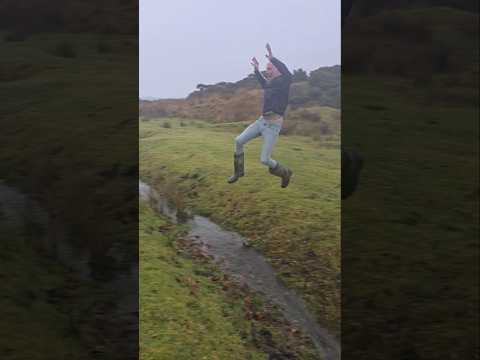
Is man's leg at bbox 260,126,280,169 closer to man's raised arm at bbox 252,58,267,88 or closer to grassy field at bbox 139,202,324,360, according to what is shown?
man's raised arm at bbox 252,58,267,88

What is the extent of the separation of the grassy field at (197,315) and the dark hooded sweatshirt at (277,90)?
1.83 metres

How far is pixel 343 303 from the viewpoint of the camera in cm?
589

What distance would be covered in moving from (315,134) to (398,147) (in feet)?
3.26

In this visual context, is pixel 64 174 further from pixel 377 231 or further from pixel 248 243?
pixel 377 231

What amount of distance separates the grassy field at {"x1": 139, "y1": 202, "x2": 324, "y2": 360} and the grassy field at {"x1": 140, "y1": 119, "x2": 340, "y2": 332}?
452 millimetres

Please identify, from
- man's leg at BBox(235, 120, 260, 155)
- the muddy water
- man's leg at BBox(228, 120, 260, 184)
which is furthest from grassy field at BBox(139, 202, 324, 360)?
man's leg at BBox(235, 120, 260, 155)

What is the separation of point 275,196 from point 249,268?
2.83 feet

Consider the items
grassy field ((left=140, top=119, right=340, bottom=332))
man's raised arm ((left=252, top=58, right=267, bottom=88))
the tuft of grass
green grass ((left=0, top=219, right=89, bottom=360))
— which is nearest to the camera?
green grass ((left=0, top=219, right=89, bottom=360))

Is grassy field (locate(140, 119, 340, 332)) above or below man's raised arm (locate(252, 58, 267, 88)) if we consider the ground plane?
below

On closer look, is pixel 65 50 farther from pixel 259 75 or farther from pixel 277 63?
pixel 277 63

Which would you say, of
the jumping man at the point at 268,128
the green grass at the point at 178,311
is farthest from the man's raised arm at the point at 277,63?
the green grass at the point at 178,311

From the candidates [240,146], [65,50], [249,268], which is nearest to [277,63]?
[240,146]

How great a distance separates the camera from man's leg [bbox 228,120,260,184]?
604 centimetres

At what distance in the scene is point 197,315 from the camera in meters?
5.84
